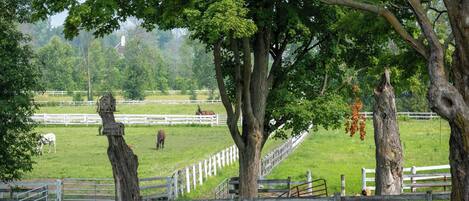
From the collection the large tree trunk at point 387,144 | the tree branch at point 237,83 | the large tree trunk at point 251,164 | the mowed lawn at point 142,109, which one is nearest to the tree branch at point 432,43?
the large tree trunk at point 387,144

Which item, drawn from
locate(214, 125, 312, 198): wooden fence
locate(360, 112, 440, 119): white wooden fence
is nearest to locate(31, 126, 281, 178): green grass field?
locate(214, 125, 312, 198): wooden fence

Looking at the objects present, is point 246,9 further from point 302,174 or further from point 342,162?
point 342,162

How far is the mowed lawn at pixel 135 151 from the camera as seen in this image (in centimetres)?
3544

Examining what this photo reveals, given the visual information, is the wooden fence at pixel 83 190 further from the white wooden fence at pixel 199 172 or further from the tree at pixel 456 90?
the tree at pixel 456 90

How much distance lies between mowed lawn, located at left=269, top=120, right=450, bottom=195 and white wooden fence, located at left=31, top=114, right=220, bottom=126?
10738mm

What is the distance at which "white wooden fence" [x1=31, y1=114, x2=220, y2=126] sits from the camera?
64.0m

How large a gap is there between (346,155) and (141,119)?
26.9 meters

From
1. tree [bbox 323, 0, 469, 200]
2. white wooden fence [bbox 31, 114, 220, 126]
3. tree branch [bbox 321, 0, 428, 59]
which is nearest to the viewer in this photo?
tree [bbox 323, 0, 469, 200]

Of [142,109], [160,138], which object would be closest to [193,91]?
[142,109]

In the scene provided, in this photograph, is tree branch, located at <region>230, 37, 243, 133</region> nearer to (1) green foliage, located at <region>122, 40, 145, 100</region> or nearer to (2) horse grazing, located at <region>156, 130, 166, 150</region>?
(2) horse grazing, located at <region>156, 130, 166, 150</region>

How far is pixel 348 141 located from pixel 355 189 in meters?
22.1

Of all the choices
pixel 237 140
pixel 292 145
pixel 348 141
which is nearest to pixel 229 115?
pixel 237 140

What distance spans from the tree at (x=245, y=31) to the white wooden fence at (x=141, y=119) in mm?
38808

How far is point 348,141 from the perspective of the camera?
4978 centimetres
